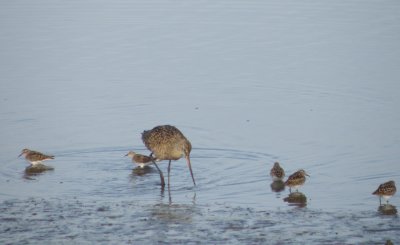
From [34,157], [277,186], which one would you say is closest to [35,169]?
[34,157]

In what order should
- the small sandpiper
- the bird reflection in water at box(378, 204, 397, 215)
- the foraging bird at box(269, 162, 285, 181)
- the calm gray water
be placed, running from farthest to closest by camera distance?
the foraging bird at box(269, 162, 285, 181), the small sandpiper, the bird reflection in water at box(378, 204, 397, 215), the calm gray water

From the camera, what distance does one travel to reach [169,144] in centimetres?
1350

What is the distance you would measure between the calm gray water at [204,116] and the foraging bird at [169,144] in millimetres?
398

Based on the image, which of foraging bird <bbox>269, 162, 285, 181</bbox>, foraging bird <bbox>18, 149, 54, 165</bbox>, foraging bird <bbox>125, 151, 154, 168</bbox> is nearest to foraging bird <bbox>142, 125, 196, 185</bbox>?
foraging bird <bbox>125, 151, 154, 168</bbox>

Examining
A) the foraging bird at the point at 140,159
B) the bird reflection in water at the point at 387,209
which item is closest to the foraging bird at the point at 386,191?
the bird reflection in water at the point at 387,209

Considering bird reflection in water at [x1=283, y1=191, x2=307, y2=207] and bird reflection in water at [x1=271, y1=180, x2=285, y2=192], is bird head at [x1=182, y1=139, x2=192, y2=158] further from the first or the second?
bird reflection in water at [x1=283, y1=191, x2=307, y2=207]

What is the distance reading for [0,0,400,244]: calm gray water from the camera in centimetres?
1094

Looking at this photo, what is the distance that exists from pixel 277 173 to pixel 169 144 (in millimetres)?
1650

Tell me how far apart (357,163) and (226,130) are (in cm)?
281

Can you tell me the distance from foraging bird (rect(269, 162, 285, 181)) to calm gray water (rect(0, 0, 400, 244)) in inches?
6.9

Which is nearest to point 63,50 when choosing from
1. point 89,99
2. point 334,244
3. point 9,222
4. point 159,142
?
point 89,99

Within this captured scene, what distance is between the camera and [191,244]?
9875 millimetres

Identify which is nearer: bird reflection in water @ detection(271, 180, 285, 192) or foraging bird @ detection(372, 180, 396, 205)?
foraging bird @ detection(372, 180, 396, 205)

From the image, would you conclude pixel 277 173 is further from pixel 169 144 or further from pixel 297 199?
pixel 169 144
